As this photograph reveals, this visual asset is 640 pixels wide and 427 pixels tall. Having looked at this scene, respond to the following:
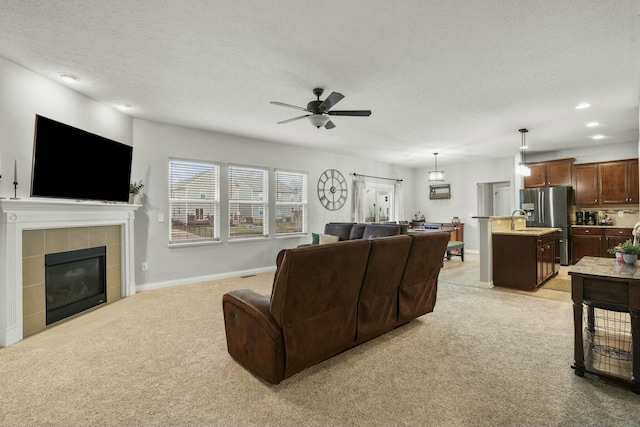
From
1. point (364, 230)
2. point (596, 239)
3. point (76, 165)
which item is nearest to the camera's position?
point (76, 165)

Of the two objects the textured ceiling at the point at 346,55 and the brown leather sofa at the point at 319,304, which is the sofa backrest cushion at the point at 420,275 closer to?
the brown leather sofa at the point at 319,304

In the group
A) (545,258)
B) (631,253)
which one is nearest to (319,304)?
(631,253)

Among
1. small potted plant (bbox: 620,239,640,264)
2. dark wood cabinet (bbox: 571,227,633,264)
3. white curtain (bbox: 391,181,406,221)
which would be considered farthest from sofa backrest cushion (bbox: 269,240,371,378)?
white curtain (bbox: 391,181,406,221)

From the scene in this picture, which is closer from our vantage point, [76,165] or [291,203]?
[76,165]

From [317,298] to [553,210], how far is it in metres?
6.52

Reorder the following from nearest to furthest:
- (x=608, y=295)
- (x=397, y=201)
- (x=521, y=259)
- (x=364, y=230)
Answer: (x=608, y=295)
(x=521, y=259)
(x=364, y=230)
(x=397, y=201)

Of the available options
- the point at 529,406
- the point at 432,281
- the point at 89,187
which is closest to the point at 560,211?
the point at 432,281

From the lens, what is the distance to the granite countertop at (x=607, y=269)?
2036 mm

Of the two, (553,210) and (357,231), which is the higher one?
(553,210)

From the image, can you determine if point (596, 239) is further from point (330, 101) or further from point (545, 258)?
point (330, 101)

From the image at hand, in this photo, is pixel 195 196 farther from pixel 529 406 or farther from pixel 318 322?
pixel 529 406

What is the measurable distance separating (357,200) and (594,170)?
197 inches

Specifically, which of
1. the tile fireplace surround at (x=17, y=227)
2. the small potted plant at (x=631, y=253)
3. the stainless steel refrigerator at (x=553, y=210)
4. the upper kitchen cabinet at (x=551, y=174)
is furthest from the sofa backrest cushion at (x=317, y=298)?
the upper kitchen cabinet at (x=551, y=174)

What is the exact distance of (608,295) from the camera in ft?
6.79
